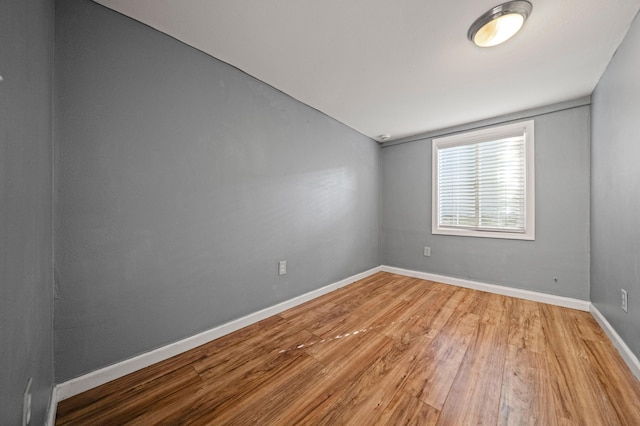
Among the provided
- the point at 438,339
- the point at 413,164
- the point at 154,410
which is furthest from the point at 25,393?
the point at 413,164

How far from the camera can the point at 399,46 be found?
5.16 ft

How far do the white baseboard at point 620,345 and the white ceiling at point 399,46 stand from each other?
202cm

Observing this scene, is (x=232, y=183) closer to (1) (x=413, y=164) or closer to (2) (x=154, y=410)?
(2) (x=154, y=410)

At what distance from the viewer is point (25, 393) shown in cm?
72

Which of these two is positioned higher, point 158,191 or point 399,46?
point 399,46

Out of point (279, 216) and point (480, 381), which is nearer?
point (480, 381)

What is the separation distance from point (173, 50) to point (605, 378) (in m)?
3.38

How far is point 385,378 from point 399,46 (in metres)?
2.16

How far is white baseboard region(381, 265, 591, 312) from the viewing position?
2301 millimetres

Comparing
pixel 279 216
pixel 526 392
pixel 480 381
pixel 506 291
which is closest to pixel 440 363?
pixel 480 381

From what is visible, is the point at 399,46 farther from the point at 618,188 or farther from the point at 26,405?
the point at 26,405

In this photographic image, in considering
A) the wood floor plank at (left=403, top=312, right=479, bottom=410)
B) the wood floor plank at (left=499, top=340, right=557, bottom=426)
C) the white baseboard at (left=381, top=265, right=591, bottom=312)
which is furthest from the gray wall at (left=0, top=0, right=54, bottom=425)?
the white baseboard at (left=381, top=265, right=591, bottom=312)

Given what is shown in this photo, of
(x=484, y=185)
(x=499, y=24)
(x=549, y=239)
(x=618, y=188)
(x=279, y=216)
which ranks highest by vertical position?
(x=499, y=24)

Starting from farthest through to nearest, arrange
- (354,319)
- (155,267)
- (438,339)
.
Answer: (354,319) → (438,339) → (155,267)
